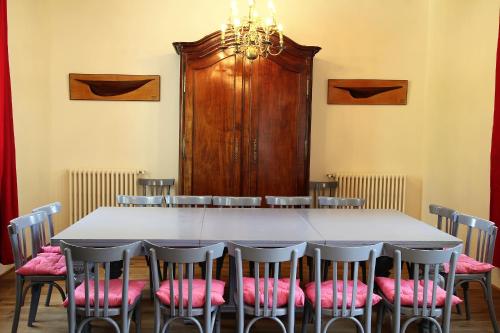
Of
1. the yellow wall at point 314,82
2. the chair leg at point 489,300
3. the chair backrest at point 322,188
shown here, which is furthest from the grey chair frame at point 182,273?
the yellow wall at point 314,82

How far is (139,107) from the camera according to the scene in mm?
4977

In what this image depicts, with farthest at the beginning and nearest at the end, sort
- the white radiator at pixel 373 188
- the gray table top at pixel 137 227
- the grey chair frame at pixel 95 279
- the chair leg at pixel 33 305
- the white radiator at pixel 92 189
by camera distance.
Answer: the white radiator at pixel 373 188 < the white radiator at pixel 92 189 < the chair leg at pixel 33 305 < the gray table top at pixel 137 227 < the grey chair frame at pixel 95 279

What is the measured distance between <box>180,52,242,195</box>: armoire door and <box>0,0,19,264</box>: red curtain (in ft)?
5.13

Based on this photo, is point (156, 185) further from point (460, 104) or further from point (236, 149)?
point (460, 104)

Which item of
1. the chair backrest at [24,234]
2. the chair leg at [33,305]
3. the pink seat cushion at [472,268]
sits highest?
the chair backrest at [24,234]

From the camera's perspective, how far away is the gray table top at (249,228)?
2.56 m

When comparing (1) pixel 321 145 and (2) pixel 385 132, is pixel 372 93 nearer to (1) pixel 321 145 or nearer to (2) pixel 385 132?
(2) pixel 385 132

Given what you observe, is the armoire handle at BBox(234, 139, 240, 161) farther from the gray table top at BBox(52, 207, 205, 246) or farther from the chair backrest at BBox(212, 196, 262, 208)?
the gray table top at BBox(52, 207, 205, 246)

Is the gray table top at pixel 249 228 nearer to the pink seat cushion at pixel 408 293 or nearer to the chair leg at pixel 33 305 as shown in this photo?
the pink seat cushion at pixel 408 293

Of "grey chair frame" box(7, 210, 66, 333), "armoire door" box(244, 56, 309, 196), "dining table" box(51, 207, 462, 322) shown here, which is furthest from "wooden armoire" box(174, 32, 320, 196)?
"grey chair frame" box(7, 210, 66, 333)

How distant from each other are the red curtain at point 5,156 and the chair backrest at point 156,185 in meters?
1.39

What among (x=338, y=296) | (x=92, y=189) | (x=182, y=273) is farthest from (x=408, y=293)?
(x=92, y=189)

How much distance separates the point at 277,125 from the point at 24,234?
258 centimetres

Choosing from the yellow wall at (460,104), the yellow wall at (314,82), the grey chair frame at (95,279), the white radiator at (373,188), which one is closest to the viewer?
the grey chair frame at (95,279)
